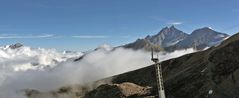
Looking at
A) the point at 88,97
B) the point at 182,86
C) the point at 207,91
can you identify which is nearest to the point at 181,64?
the point at 88,97

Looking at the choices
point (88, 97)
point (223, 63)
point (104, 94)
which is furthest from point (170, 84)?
point (223, 63)

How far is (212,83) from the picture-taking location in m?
85.8

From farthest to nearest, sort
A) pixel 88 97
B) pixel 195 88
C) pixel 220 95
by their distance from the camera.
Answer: pixel 88 97 < pixel 195 88 < pixel 220 95

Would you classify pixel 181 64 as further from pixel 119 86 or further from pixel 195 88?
pixel 195 88

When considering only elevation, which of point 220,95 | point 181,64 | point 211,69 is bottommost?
point 220,95

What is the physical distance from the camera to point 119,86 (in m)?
136

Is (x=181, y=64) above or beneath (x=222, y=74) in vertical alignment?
above

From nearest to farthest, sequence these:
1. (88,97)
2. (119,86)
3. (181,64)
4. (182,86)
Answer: (182,86)
(119,86)
(88,97)
(181,64)

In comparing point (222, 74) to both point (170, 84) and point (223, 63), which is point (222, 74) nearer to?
point (223, 63)

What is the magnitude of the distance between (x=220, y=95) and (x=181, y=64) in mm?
114962

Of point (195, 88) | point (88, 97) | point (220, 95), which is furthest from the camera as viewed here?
point (88, 97)

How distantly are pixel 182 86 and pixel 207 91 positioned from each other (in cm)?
2569

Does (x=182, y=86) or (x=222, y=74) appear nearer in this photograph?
(x=222, y=74)

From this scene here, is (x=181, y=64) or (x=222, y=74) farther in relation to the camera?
(x=181, y=64)
